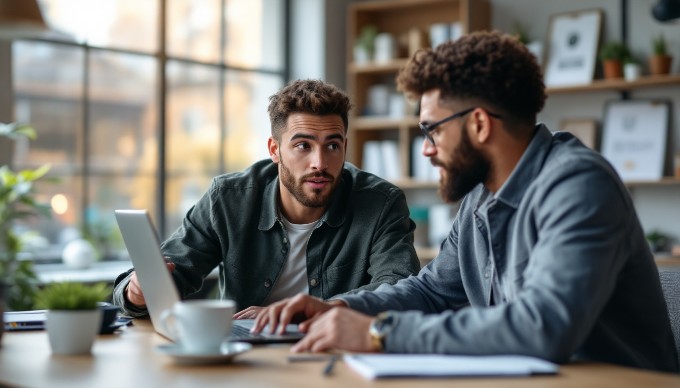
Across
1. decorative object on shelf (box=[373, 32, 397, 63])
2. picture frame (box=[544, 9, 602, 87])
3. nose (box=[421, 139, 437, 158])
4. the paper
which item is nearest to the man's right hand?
nose (box=[421, 139, 437, 158])

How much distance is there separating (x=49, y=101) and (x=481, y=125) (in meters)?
3.38

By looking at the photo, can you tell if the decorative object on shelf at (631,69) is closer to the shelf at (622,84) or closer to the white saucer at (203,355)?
the shelf at (622,84)

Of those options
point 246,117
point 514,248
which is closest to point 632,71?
point 246,117

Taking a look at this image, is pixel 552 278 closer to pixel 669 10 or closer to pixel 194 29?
pixel 669 10

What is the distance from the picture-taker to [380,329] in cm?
154

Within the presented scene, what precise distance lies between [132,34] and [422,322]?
3.96 meters

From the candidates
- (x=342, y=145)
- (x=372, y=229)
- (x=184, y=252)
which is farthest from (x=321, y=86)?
(x=184, y=252)

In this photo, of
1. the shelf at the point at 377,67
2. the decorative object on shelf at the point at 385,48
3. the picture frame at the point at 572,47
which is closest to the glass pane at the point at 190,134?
the shelf at the point at 377,67

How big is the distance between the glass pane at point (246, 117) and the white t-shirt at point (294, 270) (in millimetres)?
3014

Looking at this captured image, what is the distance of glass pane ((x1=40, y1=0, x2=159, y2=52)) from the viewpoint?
4.74 m

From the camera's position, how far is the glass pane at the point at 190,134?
5.28 metres

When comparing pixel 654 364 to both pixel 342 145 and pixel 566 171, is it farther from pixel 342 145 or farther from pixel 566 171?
pixel 342 145

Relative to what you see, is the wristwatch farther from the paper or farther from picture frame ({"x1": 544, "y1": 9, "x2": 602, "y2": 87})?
picture frame ({"x1": 544, "y1": 9, "x2": 602, "y2": 87})

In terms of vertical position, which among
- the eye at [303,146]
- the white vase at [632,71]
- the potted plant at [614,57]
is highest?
the potted plant at [614,57]
